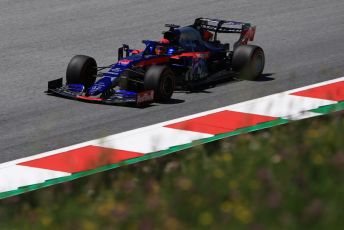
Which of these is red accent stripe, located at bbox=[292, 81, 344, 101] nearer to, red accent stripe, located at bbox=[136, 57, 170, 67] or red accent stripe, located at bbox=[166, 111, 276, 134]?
red accent stripe, located at bbox=[166, 111, 276, 134]

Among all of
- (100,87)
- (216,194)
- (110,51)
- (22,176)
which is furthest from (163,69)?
(216,194)

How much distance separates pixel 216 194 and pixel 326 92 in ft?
23.2

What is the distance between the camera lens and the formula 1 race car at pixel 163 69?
1106cm

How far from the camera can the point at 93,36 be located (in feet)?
50.6

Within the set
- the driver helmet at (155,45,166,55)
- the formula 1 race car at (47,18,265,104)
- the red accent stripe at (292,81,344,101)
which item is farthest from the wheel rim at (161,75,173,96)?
the red accent stripe at (292,81,344,101)

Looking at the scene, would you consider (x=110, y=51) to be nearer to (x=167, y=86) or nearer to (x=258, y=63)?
(x=258, y=63)

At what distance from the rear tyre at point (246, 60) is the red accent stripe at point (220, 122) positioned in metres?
1.70

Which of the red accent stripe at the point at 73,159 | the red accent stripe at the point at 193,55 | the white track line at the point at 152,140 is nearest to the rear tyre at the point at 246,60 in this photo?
the red accent stripe at the point at 193,55

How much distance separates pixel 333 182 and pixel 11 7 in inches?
534

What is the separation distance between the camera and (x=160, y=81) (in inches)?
433

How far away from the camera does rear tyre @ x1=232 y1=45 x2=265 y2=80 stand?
1220 cm

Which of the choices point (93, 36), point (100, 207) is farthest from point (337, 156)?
point (93, 36)

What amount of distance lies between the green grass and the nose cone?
5028 mm

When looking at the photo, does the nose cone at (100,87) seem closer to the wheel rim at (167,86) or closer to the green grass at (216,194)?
the wheel rim at (167,86)
